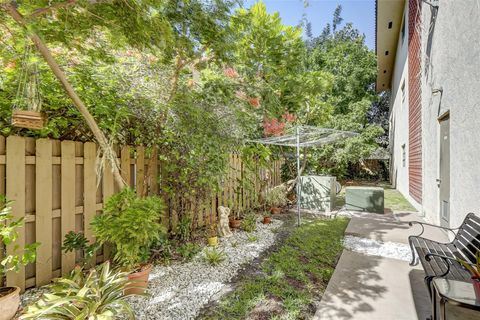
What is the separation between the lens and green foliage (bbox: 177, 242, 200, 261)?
386 cm

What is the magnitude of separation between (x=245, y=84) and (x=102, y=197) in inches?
115

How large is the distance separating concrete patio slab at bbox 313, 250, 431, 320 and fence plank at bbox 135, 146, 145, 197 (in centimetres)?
300

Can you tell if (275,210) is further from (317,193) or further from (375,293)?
(375,293)

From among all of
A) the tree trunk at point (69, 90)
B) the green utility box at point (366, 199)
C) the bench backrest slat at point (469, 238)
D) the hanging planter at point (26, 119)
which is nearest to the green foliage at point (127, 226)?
the tree trunk at point (69, 90)

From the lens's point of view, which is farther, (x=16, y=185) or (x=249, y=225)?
(x=249, y=225)

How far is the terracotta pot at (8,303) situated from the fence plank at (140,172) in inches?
71.9

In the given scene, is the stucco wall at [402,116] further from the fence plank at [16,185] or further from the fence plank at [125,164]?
the fence plank at [16,185]

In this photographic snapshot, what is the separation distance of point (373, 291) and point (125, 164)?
3754mm

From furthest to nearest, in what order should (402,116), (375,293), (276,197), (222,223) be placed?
(402,116)
(276,197)
(222,223)
(375,293)

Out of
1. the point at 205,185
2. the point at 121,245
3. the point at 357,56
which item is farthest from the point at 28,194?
the point at 357,56

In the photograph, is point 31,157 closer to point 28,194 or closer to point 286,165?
point 28,194

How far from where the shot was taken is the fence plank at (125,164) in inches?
146

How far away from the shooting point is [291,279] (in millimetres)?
3322

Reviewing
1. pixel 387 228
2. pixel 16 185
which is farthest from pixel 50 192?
pixel 387 228
